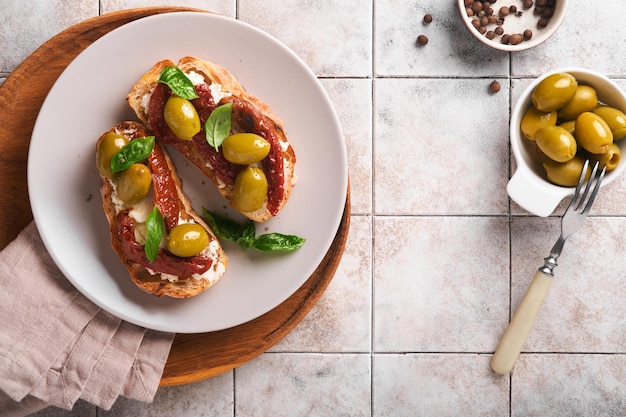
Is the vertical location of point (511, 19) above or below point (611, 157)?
above

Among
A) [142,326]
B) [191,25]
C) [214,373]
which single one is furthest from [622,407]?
[191,25]

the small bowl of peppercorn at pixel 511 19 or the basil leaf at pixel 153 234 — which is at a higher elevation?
the small bowl of peppercorn at pixel 511 19

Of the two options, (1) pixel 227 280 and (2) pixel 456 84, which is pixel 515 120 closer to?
(2) pixel 456 84

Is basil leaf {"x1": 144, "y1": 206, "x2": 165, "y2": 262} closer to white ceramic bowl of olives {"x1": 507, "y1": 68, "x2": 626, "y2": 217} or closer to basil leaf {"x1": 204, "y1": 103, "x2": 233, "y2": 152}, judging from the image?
basil leaf {"x1": 204, "y1": 103, "x2": 233, "y2": 152}

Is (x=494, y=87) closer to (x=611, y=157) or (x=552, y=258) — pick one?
(x=611, y=157)

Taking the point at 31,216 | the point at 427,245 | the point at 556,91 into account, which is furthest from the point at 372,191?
the point at 31,216

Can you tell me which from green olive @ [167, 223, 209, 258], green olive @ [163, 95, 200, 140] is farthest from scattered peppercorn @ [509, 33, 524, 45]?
green olive @ [167, 223, 209, 258]

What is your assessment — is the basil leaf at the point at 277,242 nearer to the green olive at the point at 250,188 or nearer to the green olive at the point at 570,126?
the green olive at the point at 250,188

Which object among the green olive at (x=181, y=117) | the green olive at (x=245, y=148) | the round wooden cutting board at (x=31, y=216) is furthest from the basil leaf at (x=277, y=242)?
the green olive at (x=181, y=117)
